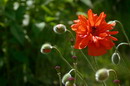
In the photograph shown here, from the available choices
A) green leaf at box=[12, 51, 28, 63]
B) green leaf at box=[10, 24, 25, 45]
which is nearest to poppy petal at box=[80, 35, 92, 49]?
green leaf at box=[10, 24, 25, 45]

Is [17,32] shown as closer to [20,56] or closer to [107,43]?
[20,56]

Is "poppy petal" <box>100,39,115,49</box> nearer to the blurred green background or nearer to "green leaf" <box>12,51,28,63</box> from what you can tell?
the blurred green background

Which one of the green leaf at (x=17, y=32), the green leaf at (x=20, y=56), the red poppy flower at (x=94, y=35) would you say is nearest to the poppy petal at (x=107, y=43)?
the red poppy flower at (x=94, y=35)

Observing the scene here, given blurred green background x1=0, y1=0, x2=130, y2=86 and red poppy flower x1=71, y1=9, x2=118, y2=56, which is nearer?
red poppy flower x1=71, y1=9, x2=118, y2=56

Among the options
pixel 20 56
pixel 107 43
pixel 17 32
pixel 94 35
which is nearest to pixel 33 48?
pixel 20 56

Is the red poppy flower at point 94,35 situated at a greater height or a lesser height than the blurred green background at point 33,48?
lesser

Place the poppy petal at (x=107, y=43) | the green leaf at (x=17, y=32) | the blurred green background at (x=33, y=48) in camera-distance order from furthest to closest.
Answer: the blurred green background at (x=33, y=48)
the green leaf at (x=17, y=32)
the poppy petal at (x=107, y=43)

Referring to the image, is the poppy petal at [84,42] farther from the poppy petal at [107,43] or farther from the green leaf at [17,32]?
the green leaf at [17,32]

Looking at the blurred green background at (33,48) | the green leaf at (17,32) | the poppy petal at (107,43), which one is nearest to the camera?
the poppy petal at (107,43)

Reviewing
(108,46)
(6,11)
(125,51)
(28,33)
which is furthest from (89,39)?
(125,51)
